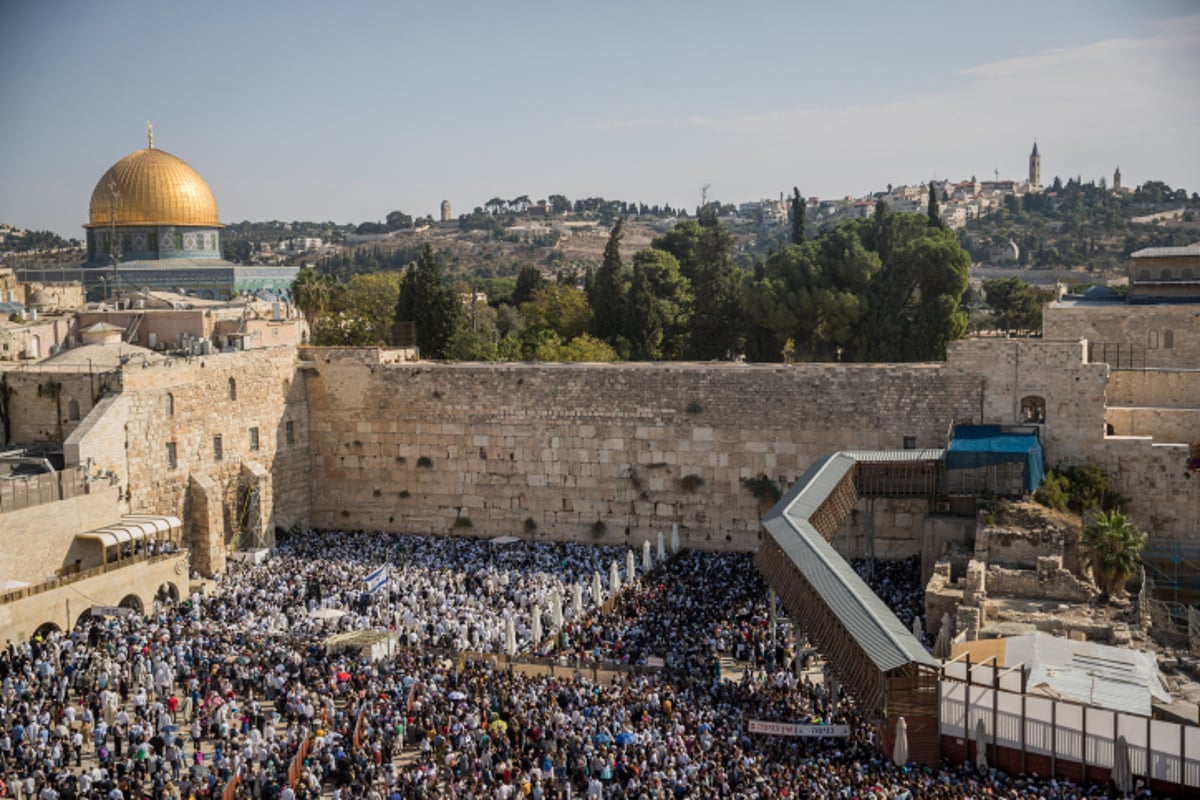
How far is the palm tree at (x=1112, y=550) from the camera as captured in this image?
20406 mm

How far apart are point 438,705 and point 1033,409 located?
14.9 m

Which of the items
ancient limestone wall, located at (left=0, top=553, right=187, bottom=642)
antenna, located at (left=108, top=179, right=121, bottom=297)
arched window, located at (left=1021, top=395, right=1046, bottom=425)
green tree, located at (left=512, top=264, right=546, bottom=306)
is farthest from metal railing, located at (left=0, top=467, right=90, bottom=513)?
green tree, located at (left=512, top=264, right=546, bottom=306)

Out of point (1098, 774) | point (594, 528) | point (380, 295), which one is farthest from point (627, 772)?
point (380, 295)

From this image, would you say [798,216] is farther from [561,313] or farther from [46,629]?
[46,629]

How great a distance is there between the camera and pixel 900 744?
1506 cm

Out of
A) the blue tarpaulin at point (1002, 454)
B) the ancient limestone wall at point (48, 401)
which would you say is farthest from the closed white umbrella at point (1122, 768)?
the ancient limestone wall at point (48, 401)

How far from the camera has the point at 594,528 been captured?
29.1 metres

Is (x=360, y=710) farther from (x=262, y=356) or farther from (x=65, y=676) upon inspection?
(x=262, y=356)

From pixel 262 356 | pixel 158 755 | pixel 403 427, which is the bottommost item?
pixel 158 755

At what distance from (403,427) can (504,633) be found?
33.2 feet

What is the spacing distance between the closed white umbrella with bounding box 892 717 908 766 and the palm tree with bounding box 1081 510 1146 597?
23.7 feet

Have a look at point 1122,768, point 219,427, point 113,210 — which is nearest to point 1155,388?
point 1122,768

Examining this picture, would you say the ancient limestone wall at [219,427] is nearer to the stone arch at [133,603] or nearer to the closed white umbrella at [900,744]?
the stone arch at [133,603]

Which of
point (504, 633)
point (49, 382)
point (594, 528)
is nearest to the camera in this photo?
point (504, 633)
